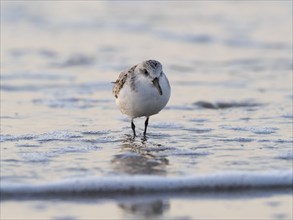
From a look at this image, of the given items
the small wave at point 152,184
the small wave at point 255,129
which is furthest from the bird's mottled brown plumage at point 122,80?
the small wave at point 152,184

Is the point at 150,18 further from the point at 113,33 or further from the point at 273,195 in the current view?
the point at 273,195

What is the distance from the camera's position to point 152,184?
22.6ft

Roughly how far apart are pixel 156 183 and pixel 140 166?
0.67 meters

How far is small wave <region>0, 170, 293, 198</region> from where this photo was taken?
22.1 ft

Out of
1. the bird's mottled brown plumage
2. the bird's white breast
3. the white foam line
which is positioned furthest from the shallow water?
the bird's mottled brown plumage

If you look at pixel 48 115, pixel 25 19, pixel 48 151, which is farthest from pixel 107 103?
pixel 25 19

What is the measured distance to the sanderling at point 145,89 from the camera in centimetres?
859

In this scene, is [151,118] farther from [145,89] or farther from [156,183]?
[156,183]

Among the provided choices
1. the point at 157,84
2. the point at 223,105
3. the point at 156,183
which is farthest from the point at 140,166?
the point at 223,105

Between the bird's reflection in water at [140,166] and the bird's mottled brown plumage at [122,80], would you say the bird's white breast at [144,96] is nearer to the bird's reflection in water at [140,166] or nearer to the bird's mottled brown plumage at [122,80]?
the bird's mottled brown plumage at [122,80]

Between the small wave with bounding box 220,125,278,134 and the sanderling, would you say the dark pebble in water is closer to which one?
the small wave with bounding box 220,125,278,134

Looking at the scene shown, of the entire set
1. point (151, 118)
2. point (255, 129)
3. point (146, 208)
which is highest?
point (151, 118)

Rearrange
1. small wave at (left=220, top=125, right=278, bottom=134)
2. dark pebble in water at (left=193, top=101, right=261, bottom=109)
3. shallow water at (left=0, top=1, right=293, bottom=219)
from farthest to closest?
dark pebble in water at (left=193, top=101, right=261, bottom=109)
small wave at (left=220, top=125, right=278, bottom=134)
shallow water at (left=0, top=1, right=293, bottom=219)

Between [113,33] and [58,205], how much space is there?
1048cm
